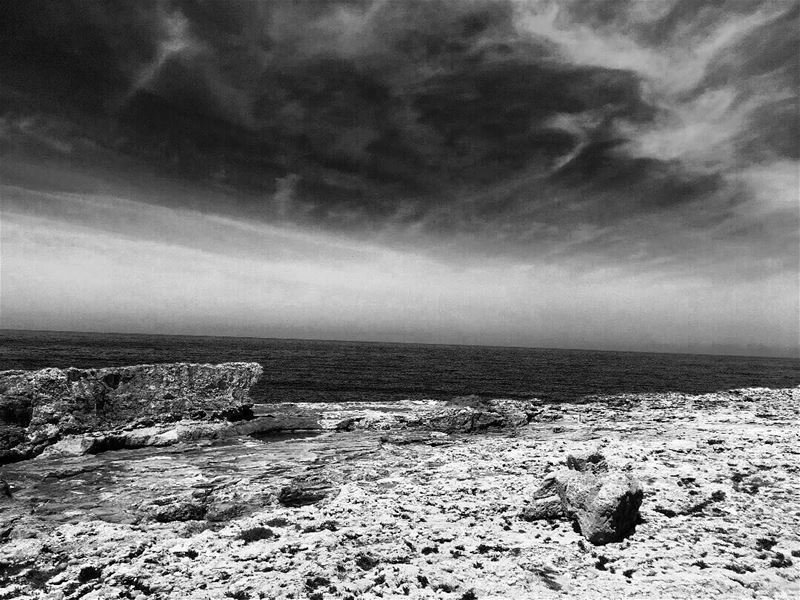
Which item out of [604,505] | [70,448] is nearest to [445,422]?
[604,505]

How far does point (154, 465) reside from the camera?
18.4 m

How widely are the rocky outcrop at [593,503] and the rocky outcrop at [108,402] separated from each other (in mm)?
19316

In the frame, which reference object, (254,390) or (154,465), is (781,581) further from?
(254,390)

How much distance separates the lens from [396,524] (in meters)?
11.8

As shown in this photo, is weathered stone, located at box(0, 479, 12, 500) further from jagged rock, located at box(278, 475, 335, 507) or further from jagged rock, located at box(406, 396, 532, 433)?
jagged rock, located at box(406, 396, 532, 433)

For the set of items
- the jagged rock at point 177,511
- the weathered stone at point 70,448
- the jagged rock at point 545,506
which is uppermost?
the jagged rock at point 545,506

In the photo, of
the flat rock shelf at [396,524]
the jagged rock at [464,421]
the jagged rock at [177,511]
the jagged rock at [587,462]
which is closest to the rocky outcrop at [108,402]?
the flat rock shelf at [396,524]

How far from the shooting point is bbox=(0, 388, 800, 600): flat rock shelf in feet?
29.4

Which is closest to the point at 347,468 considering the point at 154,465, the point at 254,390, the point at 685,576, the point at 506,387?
the point at 154,465

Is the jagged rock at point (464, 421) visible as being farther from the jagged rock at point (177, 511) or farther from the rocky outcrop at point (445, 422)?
the jagged rock at point (177, 511)

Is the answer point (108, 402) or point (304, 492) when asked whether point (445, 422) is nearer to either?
A: point (304, 492)

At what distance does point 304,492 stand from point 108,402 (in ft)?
56.9

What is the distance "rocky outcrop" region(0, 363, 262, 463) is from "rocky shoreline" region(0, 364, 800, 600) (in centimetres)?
42

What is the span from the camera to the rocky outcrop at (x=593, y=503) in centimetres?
1030
